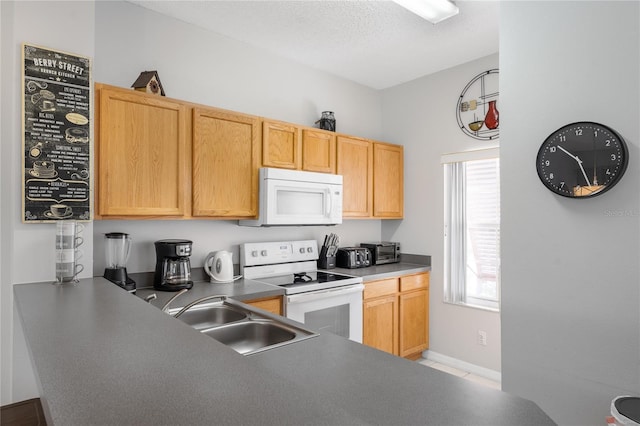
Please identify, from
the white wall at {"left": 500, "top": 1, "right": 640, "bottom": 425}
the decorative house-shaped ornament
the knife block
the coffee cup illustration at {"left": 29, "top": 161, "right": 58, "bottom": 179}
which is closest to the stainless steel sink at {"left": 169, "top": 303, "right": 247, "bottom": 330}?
the coffee cup illustration at {"left": 29, "top": 161, "right": 58, "bottom": 179}

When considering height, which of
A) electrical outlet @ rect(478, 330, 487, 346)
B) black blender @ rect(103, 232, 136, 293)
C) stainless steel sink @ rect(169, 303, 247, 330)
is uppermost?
black blender @ rect(103, 232, 136, 293)

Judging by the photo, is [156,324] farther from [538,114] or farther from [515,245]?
[538,114]

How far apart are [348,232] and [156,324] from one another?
2.96 metres

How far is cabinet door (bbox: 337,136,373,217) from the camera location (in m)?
3.56

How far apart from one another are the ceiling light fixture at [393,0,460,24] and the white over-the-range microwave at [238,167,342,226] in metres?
1.38

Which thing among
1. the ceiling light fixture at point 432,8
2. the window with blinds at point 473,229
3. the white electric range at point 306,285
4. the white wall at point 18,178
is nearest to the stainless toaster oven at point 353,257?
the white electric range at point 306,285

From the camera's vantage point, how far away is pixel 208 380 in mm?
734

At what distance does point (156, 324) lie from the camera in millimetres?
1169

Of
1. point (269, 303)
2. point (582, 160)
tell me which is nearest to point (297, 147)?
point (269, 303)

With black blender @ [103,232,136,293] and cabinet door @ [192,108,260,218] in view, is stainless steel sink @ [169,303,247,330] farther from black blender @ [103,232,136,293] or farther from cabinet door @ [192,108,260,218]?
cabinet door @ [192,108,260,218]

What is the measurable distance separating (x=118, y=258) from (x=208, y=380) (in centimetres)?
195

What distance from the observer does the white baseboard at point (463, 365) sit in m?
3.33

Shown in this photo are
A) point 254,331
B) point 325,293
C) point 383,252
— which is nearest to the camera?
point 254,331

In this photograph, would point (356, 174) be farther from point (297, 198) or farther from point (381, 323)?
point (381, 323)
